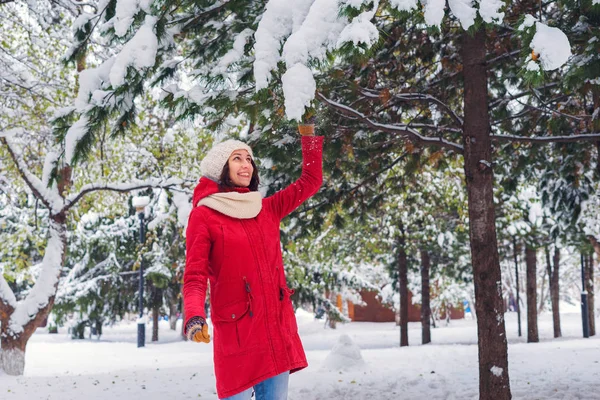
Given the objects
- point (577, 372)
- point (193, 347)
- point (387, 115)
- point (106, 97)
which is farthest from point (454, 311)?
point (106, 97)

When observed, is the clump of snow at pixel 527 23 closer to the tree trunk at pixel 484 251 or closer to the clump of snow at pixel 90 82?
the tree trunk at pixel 484 251

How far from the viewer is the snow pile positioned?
9.02m

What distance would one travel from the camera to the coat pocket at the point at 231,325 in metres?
2.72

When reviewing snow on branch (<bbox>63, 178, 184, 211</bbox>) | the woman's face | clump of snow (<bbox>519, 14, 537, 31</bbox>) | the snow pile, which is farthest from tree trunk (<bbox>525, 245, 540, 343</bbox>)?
the woman's face

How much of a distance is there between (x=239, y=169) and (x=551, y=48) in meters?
1.74

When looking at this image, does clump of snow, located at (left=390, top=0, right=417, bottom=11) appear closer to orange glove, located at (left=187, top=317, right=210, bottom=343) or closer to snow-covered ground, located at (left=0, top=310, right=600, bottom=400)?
orange glove, located at (left=187, top=317, right=210, bottom=343)

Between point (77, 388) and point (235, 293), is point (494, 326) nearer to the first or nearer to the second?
point (235, 293)

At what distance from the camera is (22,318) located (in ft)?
31.7

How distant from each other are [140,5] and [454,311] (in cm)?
4268

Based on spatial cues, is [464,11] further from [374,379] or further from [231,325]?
[374,379]

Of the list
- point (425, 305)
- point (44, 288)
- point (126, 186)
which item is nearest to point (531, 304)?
point (425, 305)

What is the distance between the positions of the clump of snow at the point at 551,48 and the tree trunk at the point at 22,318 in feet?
30.3

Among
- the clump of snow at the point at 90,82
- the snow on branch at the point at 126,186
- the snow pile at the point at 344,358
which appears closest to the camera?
the clump of snow at the point at 90,82

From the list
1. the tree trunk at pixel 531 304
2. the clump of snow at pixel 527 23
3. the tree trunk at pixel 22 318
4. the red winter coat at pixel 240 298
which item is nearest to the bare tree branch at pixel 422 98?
the clump of snow at pixel 527 23
